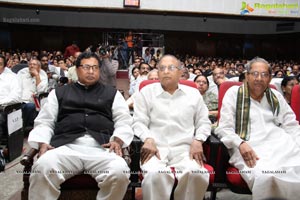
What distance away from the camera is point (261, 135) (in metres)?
2.12

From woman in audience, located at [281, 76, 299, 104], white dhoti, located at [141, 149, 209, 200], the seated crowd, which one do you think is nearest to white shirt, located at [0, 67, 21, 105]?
the seated crowd

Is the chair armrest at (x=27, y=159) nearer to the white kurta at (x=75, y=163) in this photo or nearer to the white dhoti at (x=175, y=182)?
the white kurta at (x=75, y=163)

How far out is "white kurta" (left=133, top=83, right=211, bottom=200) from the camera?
1817 mm

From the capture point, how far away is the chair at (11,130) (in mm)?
2988

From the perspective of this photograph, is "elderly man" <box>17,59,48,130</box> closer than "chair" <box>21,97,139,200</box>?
No

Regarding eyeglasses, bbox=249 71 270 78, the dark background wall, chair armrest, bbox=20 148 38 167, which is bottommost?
chair armrest, bbox=20 148 38 167

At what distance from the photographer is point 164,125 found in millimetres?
2109

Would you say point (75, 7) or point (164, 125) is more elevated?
point (75, 7)

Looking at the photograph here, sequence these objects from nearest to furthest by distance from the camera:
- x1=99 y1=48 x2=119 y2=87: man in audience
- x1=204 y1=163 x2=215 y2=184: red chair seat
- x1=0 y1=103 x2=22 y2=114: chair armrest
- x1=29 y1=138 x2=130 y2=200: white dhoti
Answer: x1=29 y1=138 x2=130 y2=200: white dhoti → x1=204 y1=163 x2=215 y2=184: red chair seat → x1=0 y1=103 x2=22 y2=114: chair armrest → x1=99 y1=48 x2=119 y2=87: man in audience

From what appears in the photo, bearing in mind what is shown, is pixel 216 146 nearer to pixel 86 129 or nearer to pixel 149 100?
pixel 149 100

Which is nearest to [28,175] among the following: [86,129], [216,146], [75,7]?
[86,129]

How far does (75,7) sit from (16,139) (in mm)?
8783

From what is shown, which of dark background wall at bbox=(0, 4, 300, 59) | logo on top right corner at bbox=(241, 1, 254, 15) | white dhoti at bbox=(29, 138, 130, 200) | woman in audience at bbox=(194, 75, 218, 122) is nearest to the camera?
white dhoti at bbox=(29, 138, 130, 200)

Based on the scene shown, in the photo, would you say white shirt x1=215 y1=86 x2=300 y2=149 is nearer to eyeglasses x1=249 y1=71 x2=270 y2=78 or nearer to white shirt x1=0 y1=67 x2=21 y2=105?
eyeglasses x1=249 y1=71 x2=270 y2=78
